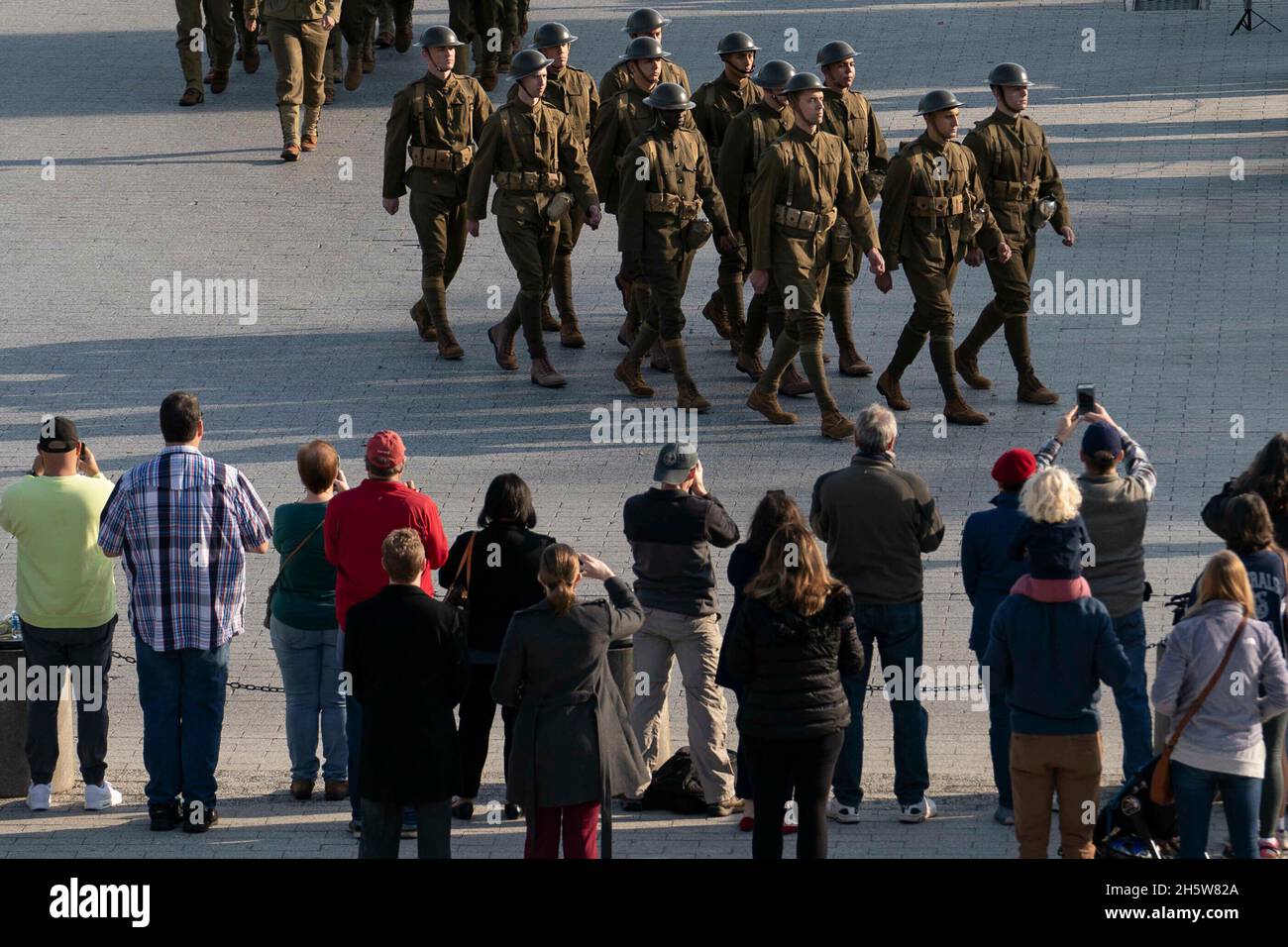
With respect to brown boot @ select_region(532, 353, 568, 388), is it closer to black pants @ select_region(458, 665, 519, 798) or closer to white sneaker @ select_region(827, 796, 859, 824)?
black pants @ select_region(458, 665, 519, 798)

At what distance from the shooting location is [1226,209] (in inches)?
677

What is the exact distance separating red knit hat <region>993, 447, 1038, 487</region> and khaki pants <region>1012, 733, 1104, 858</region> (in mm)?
1296

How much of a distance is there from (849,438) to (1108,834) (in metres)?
5.65

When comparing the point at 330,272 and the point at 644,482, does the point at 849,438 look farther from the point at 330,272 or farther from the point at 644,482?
the point at 330,272

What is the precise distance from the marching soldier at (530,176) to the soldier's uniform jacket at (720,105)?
2.90ft

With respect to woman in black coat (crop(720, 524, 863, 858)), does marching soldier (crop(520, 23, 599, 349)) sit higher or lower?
higher

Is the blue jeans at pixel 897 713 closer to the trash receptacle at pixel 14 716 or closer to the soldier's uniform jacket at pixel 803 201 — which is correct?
the trash receptacle at pixel 14 716

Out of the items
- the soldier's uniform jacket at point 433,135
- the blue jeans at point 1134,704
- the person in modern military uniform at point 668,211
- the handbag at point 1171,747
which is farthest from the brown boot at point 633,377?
the handbag at point 1171,747

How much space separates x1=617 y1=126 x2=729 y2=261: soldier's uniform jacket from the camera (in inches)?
534

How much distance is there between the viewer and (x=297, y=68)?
18.6m

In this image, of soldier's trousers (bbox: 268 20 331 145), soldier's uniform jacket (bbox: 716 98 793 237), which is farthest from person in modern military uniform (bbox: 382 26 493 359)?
soldier's trousers (bbox: 268 20 331 145)

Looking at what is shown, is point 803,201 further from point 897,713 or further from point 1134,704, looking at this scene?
point 1134,704

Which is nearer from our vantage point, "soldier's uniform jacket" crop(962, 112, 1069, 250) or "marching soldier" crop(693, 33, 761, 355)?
"soldier's uniform jacket" crop(962, 112, 1069, 250)
